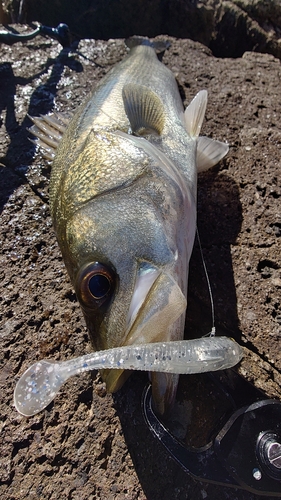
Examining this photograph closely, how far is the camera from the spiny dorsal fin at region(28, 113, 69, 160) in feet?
8.79

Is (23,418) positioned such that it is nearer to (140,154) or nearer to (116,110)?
(140,154)

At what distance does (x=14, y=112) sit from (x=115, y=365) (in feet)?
9.30

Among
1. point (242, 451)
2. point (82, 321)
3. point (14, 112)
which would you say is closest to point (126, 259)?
point (82, 321)

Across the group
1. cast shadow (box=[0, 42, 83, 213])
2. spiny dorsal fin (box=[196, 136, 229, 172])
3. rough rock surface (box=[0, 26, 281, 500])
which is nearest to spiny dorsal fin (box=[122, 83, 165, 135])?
spiny dorsal fin (box=[196, 136, 229, 172])

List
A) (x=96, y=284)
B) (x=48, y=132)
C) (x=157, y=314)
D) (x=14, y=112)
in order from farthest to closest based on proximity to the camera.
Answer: (x=14, y=112) < (x=48, y=132) < (x=96, y=284) < (x=157, y=314)

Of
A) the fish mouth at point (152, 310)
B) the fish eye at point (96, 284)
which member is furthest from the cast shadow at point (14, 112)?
the fish mouth at point (152, 310)

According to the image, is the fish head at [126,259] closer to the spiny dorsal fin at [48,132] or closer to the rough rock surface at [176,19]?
the spiny dorsal fin at [48,132]

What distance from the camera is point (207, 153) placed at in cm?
255

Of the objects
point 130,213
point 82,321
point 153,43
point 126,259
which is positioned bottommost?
point 82,321

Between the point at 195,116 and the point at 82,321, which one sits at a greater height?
the point at 195,116

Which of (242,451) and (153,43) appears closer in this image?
(242,451)

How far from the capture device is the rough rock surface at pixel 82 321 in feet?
6.21

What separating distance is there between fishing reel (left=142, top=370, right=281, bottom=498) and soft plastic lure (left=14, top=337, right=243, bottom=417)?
1.89 feet

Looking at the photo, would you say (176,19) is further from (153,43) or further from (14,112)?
(14,112)
